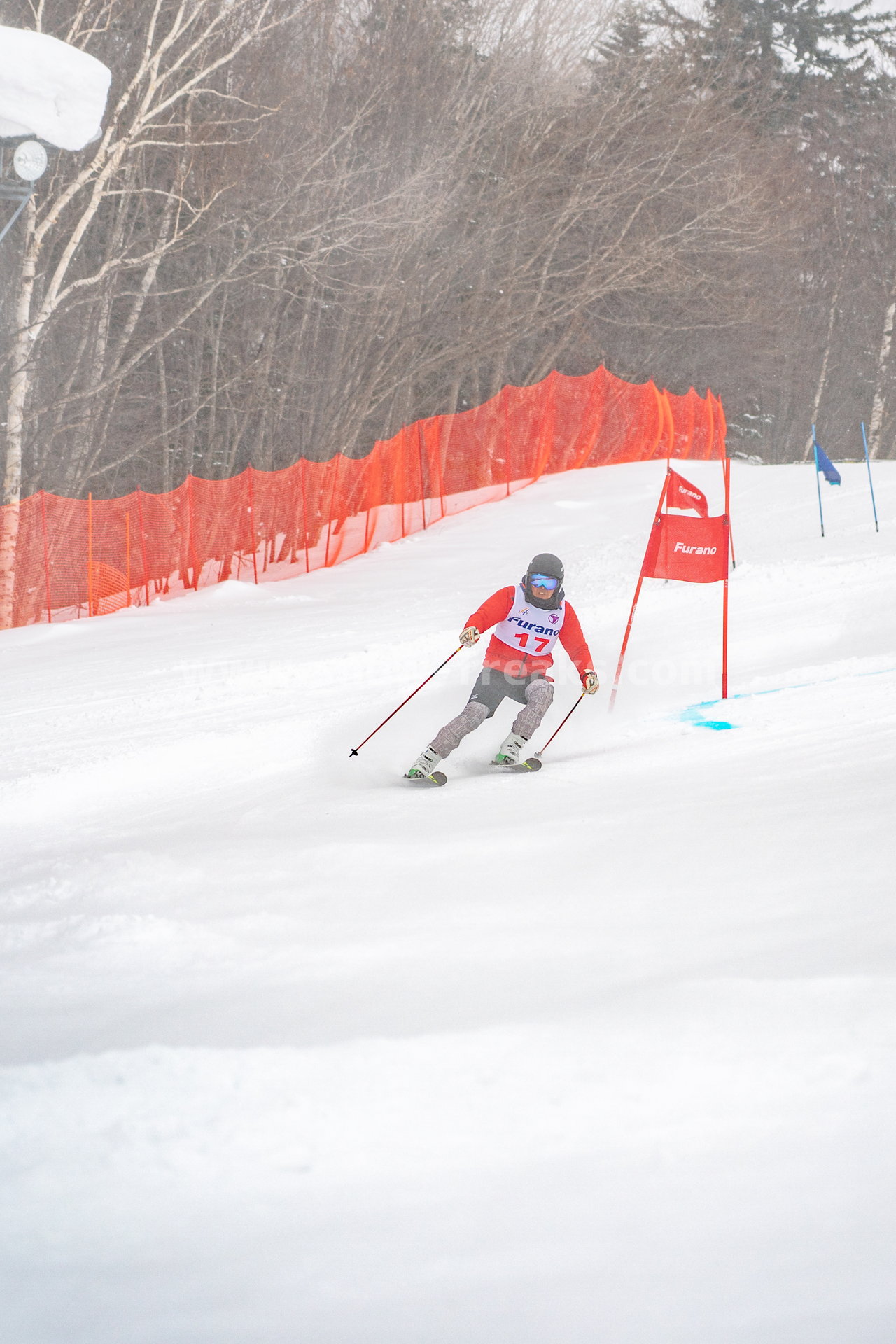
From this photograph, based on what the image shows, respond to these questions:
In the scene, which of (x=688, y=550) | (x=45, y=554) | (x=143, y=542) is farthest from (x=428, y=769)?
(x=143, y=542)

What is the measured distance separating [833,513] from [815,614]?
6.27 meters

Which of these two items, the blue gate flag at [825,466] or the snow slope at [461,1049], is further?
the blue gate flag at [825,466]

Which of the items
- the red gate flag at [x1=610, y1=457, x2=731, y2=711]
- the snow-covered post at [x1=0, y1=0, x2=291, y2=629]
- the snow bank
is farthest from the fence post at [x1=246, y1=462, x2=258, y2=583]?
the red gate flag at [x1=610, y1=457, x2=731, y2=711]

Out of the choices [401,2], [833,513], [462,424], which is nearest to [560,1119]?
[833,513]

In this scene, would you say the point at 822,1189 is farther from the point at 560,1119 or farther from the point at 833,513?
the point at 833,513

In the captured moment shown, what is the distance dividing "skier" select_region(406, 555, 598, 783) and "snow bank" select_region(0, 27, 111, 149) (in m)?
5.45

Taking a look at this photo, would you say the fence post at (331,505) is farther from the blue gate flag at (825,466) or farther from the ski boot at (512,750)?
the ski boot at (512,750)

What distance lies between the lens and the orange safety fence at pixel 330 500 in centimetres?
1427

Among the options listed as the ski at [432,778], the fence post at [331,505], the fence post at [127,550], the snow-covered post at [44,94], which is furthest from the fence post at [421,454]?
the ski at [432,778]

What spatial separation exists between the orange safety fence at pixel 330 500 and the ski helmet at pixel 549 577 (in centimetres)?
797

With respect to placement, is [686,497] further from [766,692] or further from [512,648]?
[512,648]

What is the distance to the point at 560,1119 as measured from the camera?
116 inches

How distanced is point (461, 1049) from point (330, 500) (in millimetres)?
14529

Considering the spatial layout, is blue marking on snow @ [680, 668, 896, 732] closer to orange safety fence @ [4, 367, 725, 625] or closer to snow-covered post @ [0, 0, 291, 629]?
snow-covered post @ [0, 0, 291, 629]
